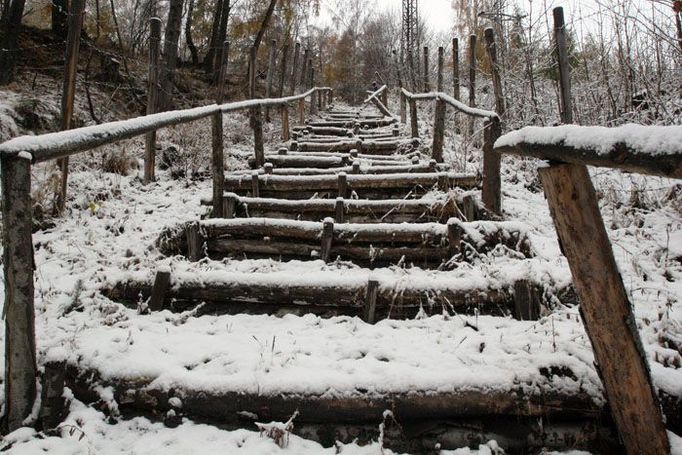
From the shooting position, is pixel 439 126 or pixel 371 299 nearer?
pixel 371 299

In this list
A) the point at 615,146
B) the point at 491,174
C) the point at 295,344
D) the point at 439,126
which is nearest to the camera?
the point at 615,146

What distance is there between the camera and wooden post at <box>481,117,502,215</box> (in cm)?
416

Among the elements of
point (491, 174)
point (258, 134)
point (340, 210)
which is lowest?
point (340, 210)

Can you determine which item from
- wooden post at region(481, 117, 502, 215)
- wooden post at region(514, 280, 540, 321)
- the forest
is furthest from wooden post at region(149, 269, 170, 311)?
wooden post at region(481, 117, 502, 215)

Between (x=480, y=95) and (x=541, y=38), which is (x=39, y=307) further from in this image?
(x=480, y=95)

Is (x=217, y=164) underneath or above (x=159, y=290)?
above

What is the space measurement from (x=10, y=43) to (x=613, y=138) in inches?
409

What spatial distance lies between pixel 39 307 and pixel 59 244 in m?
1.32

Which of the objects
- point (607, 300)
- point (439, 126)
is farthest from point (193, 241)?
point (439, 126)

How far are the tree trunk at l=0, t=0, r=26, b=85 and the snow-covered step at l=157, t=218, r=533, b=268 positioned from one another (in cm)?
675

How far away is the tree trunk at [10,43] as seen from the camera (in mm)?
7950

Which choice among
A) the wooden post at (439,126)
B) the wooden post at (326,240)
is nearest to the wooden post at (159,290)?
the wooden post at (326,240)

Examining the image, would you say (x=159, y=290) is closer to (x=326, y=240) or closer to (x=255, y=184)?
(x=326, y=240)

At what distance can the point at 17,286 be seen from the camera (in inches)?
73.5
